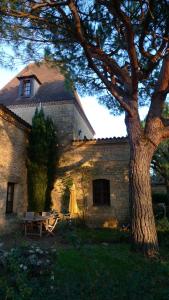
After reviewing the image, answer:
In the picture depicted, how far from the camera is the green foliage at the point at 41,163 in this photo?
10.6m

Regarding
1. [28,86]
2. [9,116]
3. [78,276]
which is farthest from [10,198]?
[28,86]

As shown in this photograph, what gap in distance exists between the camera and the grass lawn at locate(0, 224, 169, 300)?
3.15 meters

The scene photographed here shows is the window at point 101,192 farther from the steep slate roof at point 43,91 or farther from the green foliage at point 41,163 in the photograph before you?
the steep slate roof at point 43,91

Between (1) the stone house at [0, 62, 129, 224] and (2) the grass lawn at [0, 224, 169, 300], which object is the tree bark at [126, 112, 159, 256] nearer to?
(2) the grass lawn at [0, 224, 169, 300]

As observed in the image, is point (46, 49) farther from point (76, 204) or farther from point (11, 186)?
point (76, 204)

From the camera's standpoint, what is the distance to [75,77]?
28.2 feet

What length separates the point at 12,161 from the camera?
32.4 feet

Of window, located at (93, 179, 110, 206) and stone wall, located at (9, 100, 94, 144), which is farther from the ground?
stone wall, located at (9, 100, 94, 144)

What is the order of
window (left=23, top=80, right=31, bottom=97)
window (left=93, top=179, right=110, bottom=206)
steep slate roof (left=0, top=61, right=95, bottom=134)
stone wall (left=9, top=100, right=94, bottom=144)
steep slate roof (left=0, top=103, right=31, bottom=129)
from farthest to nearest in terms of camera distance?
window (left=23, top=80, right=31, bottom=97) < steep slate roof (left=0, top=61, right=95, bottom=134) < stone wall (left=9, top=100, right=94, bottom=144) < window (left=93, top=179, right=110, bottom=206) < steep slate roof (left=0, top=103, right=31, bottom=129)

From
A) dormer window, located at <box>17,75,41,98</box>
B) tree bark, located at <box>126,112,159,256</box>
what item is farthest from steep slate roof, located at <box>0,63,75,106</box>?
tree bark, located at <box>126,112,159,256</box>

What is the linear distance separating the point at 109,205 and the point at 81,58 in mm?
6250

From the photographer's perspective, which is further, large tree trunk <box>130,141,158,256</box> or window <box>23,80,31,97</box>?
window <box>23,80,31,97</box>

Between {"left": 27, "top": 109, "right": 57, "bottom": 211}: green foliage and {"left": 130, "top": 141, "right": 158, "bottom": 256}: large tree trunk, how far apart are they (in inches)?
213

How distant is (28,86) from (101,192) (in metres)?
7.50
